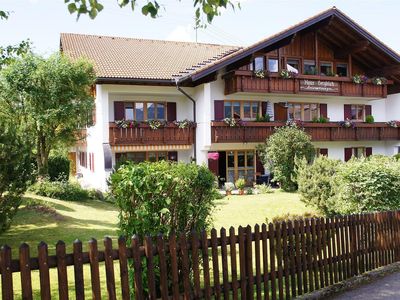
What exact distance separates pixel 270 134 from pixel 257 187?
348 cm

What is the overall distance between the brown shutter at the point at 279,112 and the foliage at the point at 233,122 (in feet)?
11.9

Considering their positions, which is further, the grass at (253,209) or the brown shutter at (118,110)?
the brown shutter at (118,110)

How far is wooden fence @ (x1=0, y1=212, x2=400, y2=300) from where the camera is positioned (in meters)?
4.24

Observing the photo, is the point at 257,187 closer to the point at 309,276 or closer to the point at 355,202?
the point at 355,202

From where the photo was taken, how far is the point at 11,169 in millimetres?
8617

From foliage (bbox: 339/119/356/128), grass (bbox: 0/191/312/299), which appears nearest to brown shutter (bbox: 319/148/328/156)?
foliage (bbox: 339/119/356/128)

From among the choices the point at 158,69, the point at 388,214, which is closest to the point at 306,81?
the point at 158,69

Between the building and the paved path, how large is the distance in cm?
1594

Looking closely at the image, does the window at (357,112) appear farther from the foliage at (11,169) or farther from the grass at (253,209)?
the foliage at (11,169)

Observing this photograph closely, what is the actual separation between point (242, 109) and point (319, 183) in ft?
42.8

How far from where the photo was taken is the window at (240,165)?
24844 millimetres

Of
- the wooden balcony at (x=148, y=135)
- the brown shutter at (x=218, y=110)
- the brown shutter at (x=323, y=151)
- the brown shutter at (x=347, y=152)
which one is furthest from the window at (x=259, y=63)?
the brown shutter at (x=347, y=152)

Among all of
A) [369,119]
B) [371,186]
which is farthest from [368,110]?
[371,186]

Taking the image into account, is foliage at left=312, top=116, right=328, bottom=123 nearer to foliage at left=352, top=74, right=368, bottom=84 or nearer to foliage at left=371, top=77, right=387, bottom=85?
foliage at left=352, top=74, right=368, bottom=84
